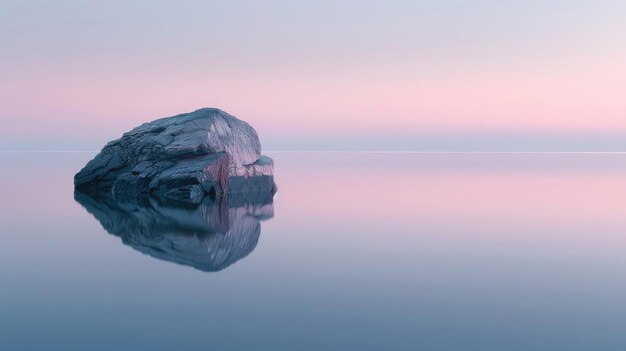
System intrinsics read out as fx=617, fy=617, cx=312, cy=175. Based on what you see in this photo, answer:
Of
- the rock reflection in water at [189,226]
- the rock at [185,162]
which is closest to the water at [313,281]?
the rock reflection in water at [189,226]

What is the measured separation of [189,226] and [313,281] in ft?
26.1

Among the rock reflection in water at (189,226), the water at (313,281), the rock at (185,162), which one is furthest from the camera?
the rock at (185,162)

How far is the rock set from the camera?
1086 inches

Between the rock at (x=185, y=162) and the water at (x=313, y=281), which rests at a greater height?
the rock at (x=185, y=162)

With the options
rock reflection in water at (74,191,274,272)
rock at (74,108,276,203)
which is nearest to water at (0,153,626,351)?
rock reflection in water at (74,191,274,272)

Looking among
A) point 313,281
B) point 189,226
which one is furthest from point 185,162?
point 313,281

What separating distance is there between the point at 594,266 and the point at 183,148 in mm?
19777

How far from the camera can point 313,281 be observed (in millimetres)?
11219

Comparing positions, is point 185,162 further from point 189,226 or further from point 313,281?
point 313,281

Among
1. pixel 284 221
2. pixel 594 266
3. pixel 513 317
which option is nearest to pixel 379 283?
pixel 513 317

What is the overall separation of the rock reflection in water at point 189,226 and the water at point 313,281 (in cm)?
10

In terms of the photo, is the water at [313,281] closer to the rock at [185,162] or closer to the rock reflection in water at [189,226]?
the rock reflection in water at [189,226]

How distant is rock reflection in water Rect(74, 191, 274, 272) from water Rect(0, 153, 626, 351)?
0.34 ft

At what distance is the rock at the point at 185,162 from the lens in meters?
27.6
